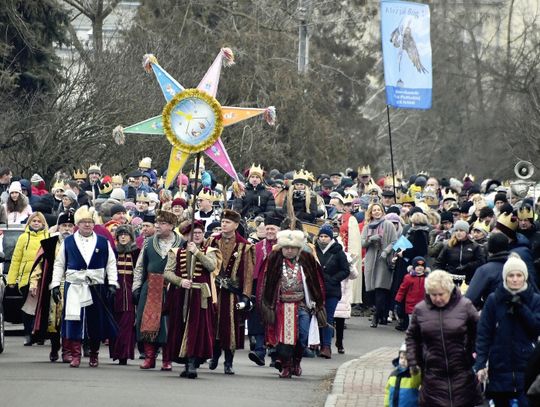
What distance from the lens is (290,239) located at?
1878 centimetres

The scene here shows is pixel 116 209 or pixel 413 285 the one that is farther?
pixel 413 285

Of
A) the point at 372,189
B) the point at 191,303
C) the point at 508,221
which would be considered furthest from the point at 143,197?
the point at 508,221

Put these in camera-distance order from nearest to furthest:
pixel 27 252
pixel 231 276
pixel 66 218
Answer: pixel 231 276 → pixel 66 218 → pixel 27 252

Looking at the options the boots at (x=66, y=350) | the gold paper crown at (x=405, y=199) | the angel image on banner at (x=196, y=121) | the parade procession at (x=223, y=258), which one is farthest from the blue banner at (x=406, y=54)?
the boots at (x=66, y=350)

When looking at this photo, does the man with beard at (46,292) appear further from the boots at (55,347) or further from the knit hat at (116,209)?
the knit hat at (116,209)

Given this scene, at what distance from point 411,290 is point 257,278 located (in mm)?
4819

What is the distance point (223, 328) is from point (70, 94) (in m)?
19.3

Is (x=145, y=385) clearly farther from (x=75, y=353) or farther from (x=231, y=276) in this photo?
(x=231, y=276)

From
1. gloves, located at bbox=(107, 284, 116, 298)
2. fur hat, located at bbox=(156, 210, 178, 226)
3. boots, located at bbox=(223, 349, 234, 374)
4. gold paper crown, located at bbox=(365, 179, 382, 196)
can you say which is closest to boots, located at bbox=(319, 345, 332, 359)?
boots, located at bbox=(223, 349, 234, 374)

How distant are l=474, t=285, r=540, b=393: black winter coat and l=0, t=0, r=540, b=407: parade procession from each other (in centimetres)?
2

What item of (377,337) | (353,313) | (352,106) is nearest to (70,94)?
(353,313)

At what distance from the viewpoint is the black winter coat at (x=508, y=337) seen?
14.0 metres

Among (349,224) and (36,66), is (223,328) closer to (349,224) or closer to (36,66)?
(349,224)

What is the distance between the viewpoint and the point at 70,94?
37.7 m
